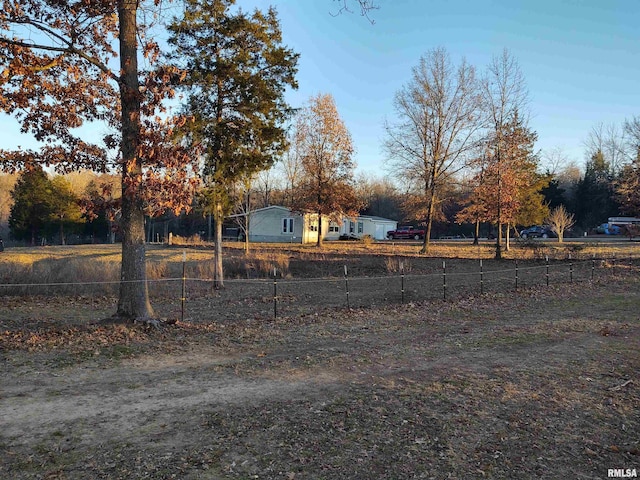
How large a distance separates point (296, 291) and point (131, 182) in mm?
9391

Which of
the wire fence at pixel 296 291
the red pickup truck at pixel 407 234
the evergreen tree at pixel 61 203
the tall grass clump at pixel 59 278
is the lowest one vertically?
the wire fence at pixel 296 291

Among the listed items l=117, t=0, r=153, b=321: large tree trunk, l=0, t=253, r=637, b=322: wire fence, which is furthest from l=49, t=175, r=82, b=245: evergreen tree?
l=117, t=0, r=153, b=321: large tree trunk

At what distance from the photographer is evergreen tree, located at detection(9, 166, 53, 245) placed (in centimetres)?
4722

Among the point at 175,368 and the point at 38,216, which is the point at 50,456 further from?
the point at 38,216

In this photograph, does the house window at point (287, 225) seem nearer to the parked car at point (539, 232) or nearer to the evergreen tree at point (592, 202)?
the parked car at point (539, 232)

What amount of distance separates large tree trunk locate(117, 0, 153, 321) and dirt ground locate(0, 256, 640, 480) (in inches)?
26.3

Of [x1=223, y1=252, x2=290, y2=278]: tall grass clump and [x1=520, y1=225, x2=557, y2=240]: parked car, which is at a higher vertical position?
[x1=520, y1=225, x2=557, y2=240]: parked car

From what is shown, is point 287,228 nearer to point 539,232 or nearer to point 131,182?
point 539,232

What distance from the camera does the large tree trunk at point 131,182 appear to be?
809 centimetres

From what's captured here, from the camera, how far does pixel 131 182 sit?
778 centimetres

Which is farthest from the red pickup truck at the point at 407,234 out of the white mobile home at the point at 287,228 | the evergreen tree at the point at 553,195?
the evergreen tree at the point at 553,195

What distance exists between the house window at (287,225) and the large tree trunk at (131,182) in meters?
41.3

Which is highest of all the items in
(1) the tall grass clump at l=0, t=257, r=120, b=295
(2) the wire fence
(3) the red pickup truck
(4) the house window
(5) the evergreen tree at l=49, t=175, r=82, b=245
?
(5) the evergreen tree at l=49, t=175, r=82, b=245

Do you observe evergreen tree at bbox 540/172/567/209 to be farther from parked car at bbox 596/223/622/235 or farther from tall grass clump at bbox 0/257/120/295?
tall grass clump at bbox 0/257/120/295
